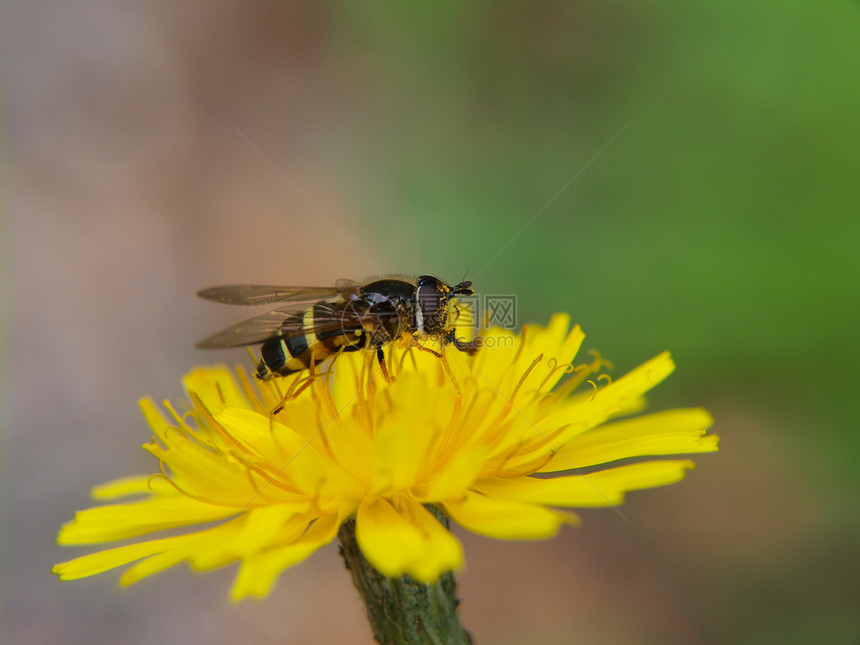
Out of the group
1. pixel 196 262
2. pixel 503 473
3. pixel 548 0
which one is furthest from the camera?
pixel 196 262

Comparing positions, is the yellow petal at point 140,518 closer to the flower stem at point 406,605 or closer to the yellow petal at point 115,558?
the yellow petal at point 115,558

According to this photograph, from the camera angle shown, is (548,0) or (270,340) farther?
(548,0)

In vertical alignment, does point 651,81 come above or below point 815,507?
above

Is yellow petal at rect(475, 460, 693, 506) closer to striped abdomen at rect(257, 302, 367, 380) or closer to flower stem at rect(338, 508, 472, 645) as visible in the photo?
flower stem at rect(338, 508, 472, 645)

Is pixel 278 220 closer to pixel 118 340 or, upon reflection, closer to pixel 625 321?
pixel 118 340

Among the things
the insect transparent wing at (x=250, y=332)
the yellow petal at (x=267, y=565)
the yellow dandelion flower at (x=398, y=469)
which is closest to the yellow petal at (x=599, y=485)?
the yellow dandelion flower at (x=398, y=469)

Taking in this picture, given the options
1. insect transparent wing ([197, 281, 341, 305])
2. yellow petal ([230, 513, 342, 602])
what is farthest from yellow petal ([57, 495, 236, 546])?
insect transparent wing ([197, 281, 341, 305])

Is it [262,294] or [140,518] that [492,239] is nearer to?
[262,294]

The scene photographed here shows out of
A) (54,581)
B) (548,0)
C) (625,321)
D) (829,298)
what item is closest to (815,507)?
(829,298)
